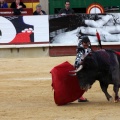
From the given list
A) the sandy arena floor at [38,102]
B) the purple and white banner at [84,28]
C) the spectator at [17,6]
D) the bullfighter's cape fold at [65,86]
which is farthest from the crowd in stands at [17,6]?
the bullfighter's cape fold at [65,86]

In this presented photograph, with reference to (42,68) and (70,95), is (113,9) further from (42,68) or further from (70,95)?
(70,95)

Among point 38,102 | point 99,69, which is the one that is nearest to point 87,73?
point 99,69

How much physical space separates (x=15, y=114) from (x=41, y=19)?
957cm

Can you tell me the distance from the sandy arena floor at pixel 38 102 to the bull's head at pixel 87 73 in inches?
14.7

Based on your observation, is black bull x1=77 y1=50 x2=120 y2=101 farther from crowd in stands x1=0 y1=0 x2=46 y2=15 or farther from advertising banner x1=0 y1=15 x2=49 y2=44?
crowd in stands x1=0 y1=0 x2=46 y2=15

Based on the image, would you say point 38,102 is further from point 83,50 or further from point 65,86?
point 83,50

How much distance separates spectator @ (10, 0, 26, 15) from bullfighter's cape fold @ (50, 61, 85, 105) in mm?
8835

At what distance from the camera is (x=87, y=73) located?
9727 mm

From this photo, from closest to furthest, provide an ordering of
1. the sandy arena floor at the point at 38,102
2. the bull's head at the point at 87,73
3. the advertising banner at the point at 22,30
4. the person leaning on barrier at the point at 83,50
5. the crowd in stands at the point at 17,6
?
1. the sandy arena floor at the point at 38,102
2. the bull's head at the point at 87,73
3. the person leaning on barrier at the point at 83,50
4. the advertising banner at the point at 22,30
5. the crowd in stands at the point at 17,6

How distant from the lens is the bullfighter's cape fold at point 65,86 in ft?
32.5

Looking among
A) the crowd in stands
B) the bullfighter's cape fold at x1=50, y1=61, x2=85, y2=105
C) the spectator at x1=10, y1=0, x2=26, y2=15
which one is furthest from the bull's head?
the spectator at x1=10, y1=0, x2=26, y2=15

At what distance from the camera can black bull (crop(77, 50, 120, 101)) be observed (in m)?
9.66

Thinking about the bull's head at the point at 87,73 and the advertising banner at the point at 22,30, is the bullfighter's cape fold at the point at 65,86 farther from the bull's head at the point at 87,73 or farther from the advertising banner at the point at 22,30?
the advertising banner at the point at 22,30

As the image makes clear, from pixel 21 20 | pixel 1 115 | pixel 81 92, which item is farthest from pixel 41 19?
pixel 1 115
